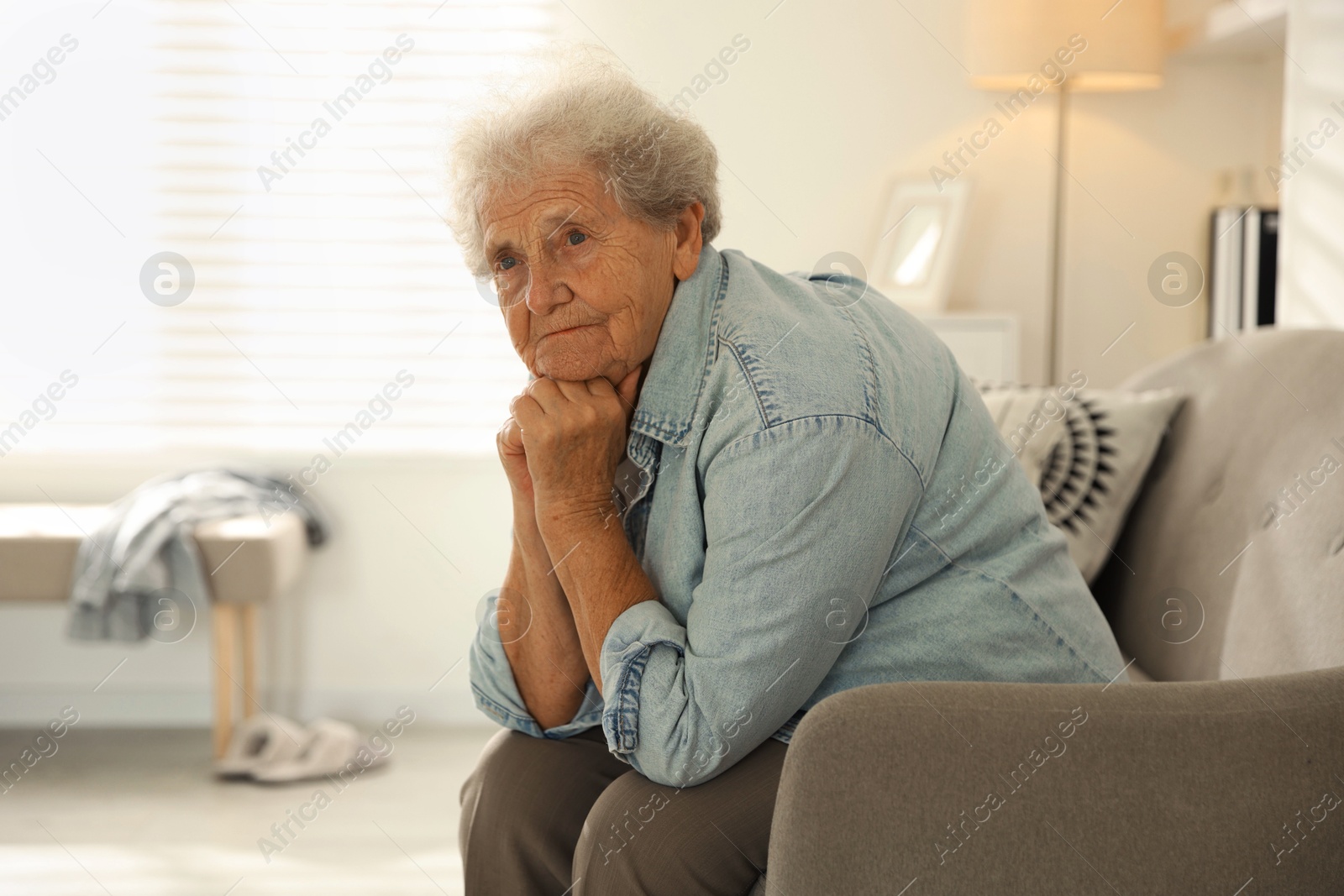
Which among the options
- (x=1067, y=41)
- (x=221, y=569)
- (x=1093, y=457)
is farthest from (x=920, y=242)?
(x=221, y=569)

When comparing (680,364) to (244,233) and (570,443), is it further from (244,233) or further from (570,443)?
(244,233)

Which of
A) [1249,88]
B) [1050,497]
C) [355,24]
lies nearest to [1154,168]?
[1249,88]

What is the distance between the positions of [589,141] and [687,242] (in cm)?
14

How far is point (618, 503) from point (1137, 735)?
534 millimetres

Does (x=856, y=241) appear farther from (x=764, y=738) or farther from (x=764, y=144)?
(x=764, y=738)

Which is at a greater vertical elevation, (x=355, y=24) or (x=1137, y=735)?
(x=355, y=24)

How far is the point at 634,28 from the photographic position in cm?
274

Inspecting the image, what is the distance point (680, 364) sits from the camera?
1.04 meters

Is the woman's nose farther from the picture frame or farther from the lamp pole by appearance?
the lamp pole

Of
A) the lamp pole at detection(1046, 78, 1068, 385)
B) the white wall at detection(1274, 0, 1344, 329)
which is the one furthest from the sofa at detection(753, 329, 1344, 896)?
the lamp pole at detection(1046, 78, 1068, 385)

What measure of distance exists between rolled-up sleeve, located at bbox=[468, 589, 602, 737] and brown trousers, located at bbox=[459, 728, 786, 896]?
0.21ft

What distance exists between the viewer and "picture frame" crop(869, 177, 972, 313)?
2.63 meters

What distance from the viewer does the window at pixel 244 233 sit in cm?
276

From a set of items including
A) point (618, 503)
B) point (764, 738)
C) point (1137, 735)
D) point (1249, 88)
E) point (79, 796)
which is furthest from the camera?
point (1249, 88)
